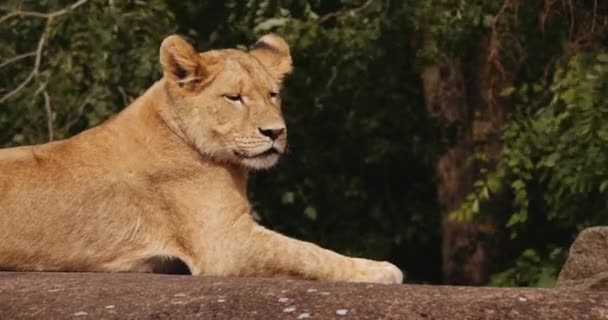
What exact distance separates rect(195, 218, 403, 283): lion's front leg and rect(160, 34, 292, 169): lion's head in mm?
318

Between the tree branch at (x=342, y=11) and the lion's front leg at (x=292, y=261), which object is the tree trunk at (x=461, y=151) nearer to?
the tree branch at (x=342, y=11)

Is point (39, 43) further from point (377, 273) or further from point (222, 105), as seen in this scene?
point (377, 273)

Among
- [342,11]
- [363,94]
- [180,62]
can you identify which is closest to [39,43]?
[342,11]

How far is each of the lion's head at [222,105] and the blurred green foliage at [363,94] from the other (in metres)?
2.80

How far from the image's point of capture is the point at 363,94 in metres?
12.3

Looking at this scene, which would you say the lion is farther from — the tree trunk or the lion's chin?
the tree trunk

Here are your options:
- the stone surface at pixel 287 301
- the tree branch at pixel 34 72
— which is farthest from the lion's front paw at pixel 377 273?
the tree branch at pixel 34 72

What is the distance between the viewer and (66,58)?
1122 cm

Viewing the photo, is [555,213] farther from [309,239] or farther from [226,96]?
[226,96]

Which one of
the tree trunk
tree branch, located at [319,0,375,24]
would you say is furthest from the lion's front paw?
the tree trunk

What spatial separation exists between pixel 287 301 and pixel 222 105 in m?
1.78

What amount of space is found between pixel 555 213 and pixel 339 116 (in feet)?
7.55

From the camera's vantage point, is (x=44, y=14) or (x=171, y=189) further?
(x=44, y=14)

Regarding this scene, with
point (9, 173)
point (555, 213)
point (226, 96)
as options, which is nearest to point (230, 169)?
point (226, 96)
